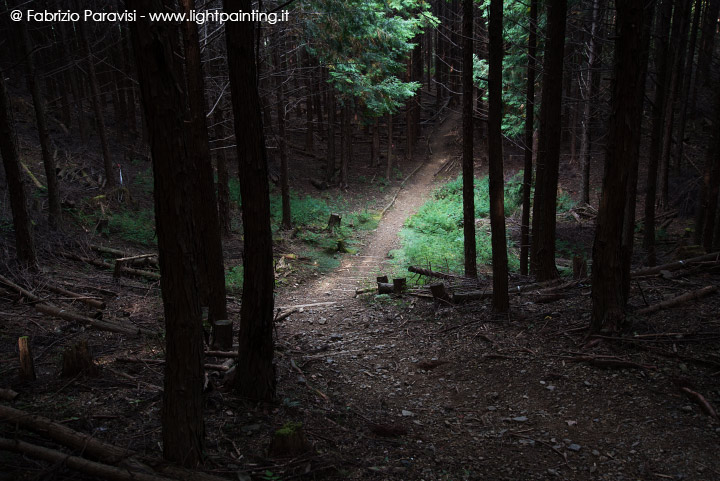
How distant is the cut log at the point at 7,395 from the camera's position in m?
4.69

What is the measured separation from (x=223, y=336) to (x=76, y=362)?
1931 mm

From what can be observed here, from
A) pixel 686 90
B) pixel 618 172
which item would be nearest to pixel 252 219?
pixel 618 172

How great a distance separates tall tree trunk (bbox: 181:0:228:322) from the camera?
23.0ft

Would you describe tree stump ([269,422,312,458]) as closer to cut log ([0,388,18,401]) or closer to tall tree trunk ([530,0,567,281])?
cut log ([0,388,18,401])

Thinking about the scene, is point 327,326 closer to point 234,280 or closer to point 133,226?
point 234,280

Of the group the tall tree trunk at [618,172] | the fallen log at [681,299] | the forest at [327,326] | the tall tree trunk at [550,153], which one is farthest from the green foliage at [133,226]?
the fallen log at [681,299]

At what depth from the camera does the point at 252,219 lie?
17.1ft

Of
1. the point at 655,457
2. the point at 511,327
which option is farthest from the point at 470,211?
the point at 655,457

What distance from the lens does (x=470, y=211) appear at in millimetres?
11633

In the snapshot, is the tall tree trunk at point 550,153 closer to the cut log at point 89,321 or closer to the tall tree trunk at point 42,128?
the cut log at point 89,321

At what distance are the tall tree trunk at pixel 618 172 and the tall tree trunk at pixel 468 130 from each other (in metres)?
3.61

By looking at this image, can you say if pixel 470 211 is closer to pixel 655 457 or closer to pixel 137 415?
pixel 655 457

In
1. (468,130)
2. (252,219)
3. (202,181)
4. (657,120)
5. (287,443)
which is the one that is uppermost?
(657,120)

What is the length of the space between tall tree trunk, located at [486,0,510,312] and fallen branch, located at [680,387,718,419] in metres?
3.45
